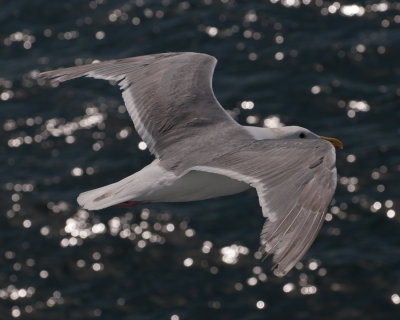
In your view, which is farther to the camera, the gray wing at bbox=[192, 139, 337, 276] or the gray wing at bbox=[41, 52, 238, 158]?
the gray wing at bbox=[41, 52, 238, 158]

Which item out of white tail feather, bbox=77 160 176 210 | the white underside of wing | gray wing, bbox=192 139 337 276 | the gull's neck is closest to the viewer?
gray wing, bbox=192 139 337 276

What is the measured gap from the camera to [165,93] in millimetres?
14359

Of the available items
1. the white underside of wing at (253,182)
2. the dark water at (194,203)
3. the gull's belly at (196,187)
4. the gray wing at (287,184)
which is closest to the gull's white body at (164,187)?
the gull's belly at (196,187)

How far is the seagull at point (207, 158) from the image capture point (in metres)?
9.84

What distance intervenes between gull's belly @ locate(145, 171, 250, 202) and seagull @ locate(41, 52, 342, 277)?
1 centimetres

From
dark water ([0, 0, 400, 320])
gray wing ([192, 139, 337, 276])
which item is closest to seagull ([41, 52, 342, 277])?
gray wing ([192, 139, 337, 276])

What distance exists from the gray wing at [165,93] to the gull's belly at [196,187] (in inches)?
40.0

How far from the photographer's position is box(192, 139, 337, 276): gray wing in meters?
9.29

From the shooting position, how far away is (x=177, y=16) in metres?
29.0

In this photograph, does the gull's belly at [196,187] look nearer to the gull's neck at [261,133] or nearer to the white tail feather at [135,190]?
the white tail feather at [135,190]

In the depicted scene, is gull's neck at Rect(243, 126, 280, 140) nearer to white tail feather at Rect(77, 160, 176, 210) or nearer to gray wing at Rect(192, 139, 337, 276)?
gray wing at Rect(192, 139, 337, 276)

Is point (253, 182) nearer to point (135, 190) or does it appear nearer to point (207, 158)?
point (207, 158)

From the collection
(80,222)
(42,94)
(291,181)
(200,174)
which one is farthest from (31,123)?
(291,181)

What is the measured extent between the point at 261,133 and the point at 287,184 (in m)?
3.17
